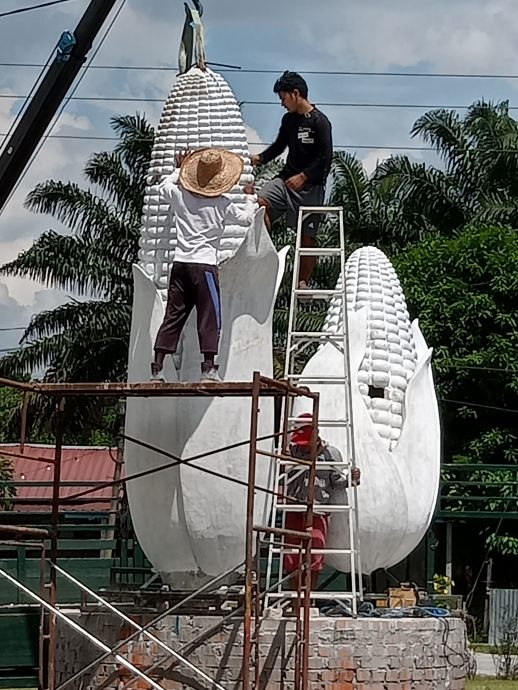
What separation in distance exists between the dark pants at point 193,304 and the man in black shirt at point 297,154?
1374mm

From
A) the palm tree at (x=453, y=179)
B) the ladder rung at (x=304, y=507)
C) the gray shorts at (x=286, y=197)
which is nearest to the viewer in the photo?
the ladder rung at (x=304, y=507)

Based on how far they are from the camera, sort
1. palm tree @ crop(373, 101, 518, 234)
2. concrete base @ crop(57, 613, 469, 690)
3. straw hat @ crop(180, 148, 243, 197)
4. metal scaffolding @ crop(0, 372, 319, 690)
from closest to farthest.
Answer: metal scaffolding @ crop(0, 372, 319, 690), concrete base @ crop(57, 613, 469, 690), straw hat @ crop(180, 148, 243, 197), palm tree @ crop(373, 101, 518, 234)

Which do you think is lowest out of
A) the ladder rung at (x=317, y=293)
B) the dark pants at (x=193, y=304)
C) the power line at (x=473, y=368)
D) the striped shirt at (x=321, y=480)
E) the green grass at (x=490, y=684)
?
the green grass at (x=490, y=684)

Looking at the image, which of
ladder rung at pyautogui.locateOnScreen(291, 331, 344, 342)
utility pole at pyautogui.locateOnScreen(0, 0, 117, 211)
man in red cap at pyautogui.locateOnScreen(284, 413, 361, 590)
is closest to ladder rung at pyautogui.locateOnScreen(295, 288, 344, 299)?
ladder rung at pyautogui.locateOnScreen(291, 331, 344, 342)

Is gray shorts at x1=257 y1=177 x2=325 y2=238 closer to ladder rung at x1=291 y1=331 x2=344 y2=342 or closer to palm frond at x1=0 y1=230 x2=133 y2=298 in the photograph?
ladder rung at x1=291 y1=331 x2=344 y2=342

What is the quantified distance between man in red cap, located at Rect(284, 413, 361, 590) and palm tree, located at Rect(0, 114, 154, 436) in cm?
1313

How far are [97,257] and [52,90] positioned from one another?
345 inches

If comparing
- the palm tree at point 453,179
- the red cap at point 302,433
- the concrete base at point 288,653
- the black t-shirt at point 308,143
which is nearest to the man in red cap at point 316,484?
the red cap at point 302,433

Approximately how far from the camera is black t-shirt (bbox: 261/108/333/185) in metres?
12.9

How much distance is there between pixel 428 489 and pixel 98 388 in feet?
14.5

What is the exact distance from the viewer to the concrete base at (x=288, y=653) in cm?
1164

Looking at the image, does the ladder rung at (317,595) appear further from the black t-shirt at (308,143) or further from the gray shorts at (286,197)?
the black t-shirt at (308,143)

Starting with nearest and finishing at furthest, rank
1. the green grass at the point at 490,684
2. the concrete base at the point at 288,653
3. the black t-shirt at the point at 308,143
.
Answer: the concrete base at the point at 288,653 < the black t-shirt at the point at 308,143 < the green grass at the point at 490,684

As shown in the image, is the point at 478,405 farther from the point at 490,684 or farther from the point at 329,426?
the point at 329,426
